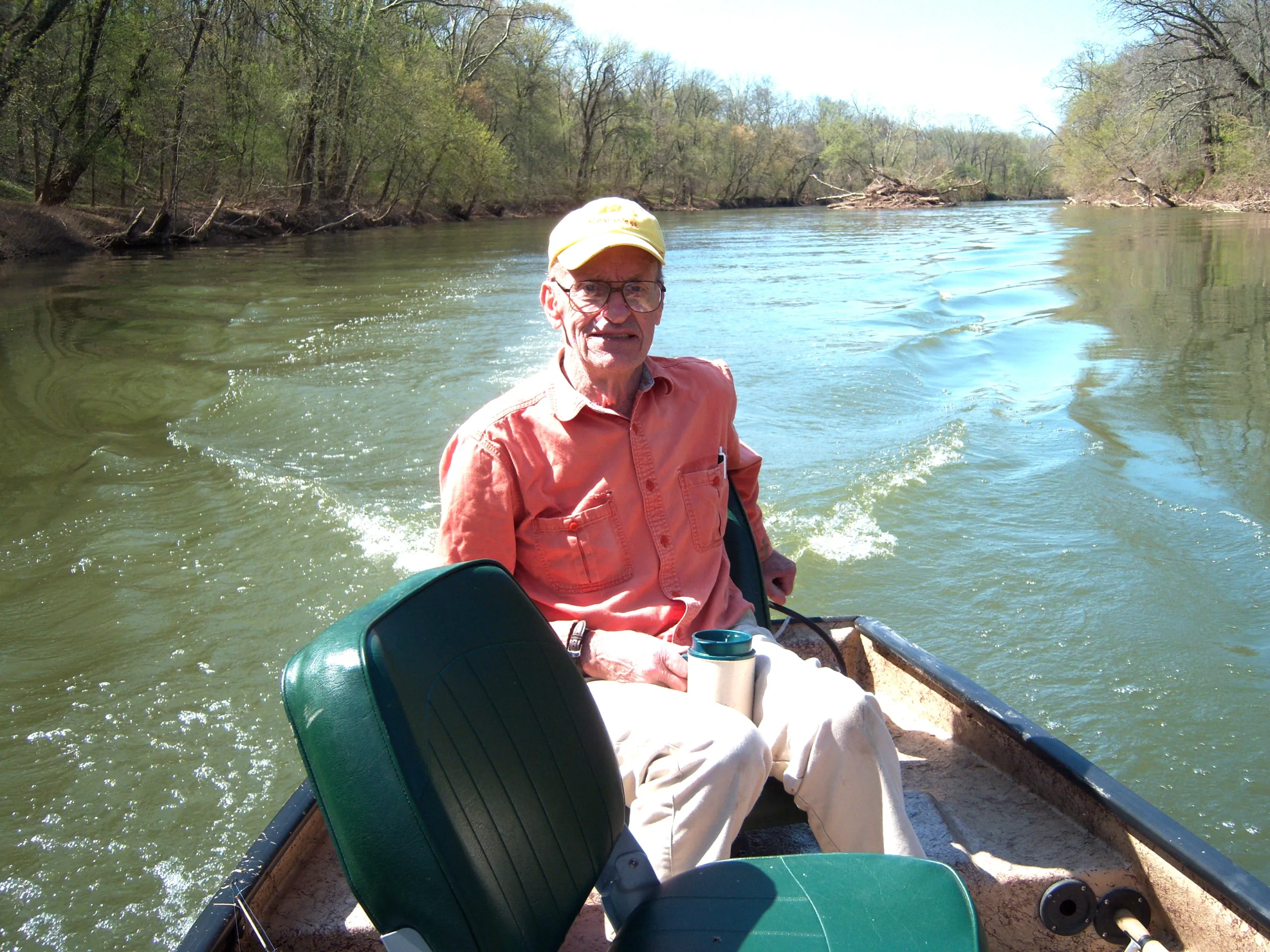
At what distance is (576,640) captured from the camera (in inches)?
102

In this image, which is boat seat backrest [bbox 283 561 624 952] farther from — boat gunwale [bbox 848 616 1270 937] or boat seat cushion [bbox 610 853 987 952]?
boat gunwale [bbox 848 616 1270 937]

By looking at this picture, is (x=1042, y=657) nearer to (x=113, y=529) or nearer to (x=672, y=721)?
(x=672, y=721)

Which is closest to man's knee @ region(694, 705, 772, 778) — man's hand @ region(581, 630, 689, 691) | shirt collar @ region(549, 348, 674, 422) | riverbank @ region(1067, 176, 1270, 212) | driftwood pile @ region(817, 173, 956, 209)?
man's hand @ region(581, 630, 689, 691)

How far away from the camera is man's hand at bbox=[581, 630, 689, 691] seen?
2.55 meters

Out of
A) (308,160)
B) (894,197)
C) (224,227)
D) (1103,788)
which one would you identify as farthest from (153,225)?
(894,197)

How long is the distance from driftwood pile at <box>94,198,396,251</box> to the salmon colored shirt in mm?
24706

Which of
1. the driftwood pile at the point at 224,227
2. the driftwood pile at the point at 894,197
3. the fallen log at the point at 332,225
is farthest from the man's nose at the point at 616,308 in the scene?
the driftwood pile at the point at 894,197

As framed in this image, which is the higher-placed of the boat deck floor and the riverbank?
the riverbank

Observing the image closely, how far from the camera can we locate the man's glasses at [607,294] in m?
2.68

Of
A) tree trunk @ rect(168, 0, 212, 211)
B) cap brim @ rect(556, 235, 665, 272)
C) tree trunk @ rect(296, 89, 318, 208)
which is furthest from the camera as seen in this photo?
tree trunk @ rect(296, 89, 318, 208)

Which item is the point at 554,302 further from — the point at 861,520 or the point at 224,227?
the point at 224,227

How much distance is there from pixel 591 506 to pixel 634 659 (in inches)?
15.8

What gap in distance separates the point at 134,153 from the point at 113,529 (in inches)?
911

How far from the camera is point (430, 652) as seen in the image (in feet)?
4.93
